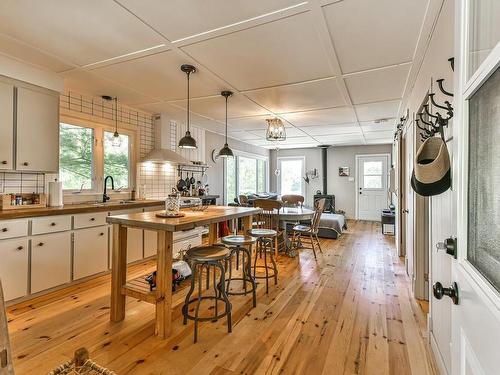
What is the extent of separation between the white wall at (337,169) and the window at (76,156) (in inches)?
268

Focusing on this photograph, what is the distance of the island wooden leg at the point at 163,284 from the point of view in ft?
6.78

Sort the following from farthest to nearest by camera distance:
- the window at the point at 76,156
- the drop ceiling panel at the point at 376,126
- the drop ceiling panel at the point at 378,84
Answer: the drop ceiling panel at the point at 376,126
the window at the point at 76,156
the drop ceiling panel at the point at 378,84

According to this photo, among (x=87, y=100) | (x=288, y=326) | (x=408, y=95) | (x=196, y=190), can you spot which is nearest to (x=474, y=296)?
(x=288, y=326)

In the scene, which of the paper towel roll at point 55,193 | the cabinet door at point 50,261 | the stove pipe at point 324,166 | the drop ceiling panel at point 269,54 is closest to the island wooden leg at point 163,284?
the cabinet door at point 50,261

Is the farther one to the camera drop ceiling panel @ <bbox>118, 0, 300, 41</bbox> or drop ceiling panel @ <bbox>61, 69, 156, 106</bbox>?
drop ceiling panel @ <bbox>61, 69, 156, 106</bbox>

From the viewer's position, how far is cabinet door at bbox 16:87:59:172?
2.77 m

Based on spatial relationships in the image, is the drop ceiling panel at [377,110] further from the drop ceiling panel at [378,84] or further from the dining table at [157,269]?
the dining table at [157,269]

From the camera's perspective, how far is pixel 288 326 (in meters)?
2.26

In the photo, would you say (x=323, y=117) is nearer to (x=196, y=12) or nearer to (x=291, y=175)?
(x=196, y=12)

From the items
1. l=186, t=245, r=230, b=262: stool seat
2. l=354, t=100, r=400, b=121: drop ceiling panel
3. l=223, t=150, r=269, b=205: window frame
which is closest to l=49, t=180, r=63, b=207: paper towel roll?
l=186, t=245, r=230, b=262: stool seat

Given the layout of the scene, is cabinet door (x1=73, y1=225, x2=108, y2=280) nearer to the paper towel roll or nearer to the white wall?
the paper towel roll

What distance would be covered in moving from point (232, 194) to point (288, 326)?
5080mm

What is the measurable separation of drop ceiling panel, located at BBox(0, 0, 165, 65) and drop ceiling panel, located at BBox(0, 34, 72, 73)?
0.12 metres

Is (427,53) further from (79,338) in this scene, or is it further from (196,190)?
(196,190)
